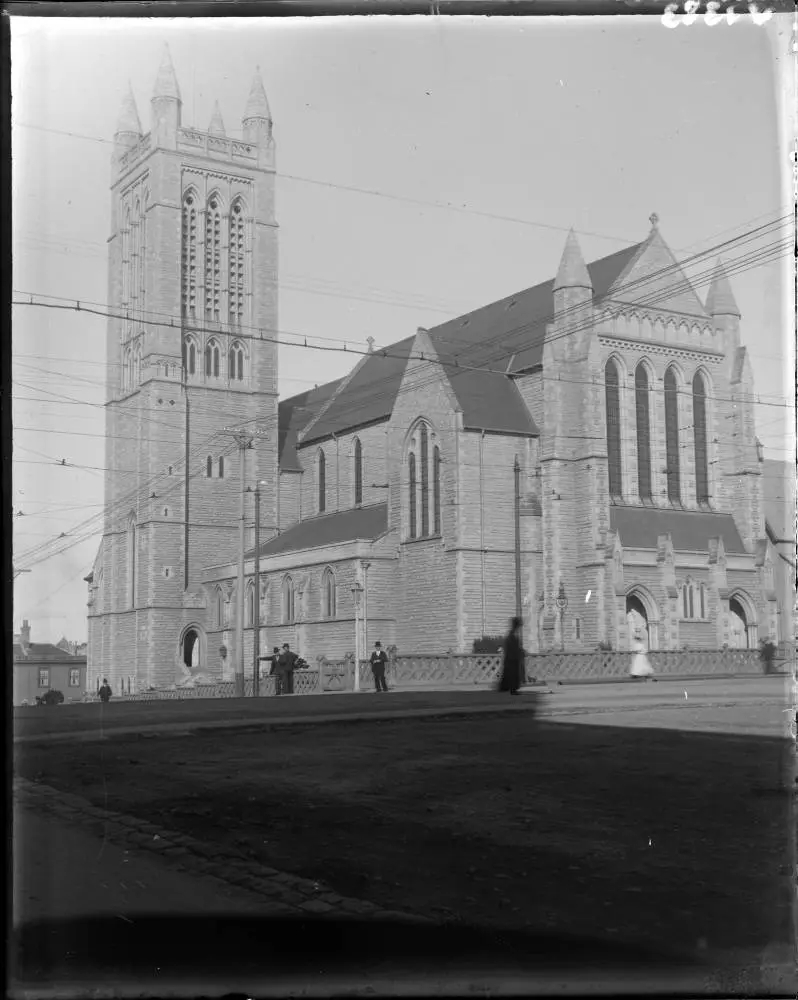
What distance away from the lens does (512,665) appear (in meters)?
11.5

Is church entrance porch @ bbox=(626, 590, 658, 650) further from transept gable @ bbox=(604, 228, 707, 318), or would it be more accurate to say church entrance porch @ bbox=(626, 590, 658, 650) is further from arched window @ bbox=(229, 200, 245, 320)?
arched window @ bbox=(229, 200, 245, 320)

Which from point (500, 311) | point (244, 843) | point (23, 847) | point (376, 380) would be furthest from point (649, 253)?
point (23, 847)

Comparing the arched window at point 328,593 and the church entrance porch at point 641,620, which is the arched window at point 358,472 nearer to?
the arched window at point 328,593

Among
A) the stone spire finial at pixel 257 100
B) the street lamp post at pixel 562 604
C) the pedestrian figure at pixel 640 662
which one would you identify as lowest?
the pedestrian figure at pixel 640 662

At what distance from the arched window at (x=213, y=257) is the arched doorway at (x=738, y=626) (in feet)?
20.2

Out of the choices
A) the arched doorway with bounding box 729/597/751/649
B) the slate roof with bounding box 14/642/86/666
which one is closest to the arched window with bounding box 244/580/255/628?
the slate roof with bounding box 14/642/86/666

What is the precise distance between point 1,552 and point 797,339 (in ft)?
17.8

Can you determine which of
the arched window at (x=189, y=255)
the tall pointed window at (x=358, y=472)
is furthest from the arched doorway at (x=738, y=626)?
the arched window at (x=189, y=255)

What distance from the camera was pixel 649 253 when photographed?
425 inches

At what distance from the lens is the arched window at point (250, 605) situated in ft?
39.9

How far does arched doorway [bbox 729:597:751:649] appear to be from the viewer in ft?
38.4

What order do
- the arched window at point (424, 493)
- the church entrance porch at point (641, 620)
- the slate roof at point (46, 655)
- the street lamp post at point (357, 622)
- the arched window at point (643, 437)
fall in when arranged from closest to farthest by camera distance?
1. the slate roof at point (46, 655)
2. the church entrance porch at point (641, 620)
3. the street lamp post at point (357, 622)
4. the arched window at point (643, 437)
5. the arched window at point (424, 493)

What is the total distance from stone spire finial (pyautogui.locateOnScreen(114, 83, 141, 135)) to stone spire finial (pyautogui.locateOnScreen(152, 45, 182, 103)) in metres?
0.19

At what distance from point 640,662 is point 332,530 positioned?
4628 mm
